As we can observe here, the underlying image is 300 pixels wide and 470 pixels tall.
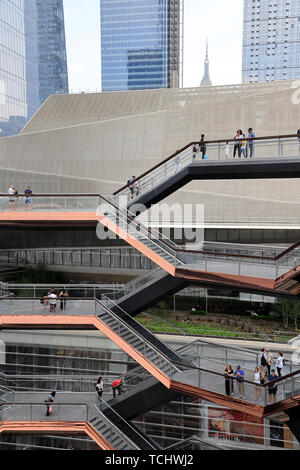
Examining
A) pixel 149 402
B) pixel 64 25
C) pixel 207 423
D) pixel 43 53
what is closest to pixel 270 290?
pixel 149 402

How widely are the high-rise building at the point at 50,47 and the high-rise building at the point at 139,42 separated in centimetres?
1865

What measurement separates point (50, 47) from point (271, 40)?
79.5 meters

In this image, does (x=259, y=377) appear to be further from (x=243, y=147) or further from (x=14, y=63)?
(x=14, y=63)

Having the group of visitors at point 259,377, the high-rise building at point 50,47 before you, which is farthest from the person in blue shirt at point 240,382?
the high-rise building at point 50,47

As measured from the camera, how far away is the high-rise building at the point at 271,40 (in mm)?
152500

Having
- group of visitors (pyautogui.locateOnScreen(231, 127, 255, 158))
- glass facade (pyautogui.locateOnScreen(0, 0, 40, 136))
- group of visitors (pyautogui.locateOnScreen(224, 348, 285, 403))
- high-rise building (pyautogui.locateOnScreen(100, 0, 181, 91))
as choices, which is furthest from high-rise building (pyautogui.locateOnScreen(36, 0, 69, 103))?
group of visitors (pyautogui.locateOnScreen(224, 348, 285, 403))

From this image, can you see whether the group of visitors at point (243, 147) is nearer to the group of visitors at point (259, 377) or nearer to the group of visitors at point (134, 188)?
the group of visitors at point (134, 188)

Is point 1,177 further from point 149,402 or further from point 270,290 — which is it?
point 270,290

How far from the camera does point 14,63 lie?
69.9m

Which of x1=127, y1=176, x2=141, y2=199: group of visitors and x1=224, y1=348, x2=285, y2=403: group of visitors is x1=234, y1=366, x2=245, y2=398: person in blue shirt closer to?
x1=224, y1=348, x2=285, y2=403: group of visitors

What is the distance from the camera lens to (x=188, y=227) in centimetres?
2806

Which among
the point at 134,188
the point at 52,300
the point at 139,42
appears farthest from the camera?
the point at 139,42

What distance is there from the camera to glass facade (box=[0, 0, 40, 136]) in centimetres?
6669

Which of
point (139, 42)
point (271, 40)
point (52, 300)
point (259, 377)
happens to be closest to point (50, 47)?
point (139, 42)
